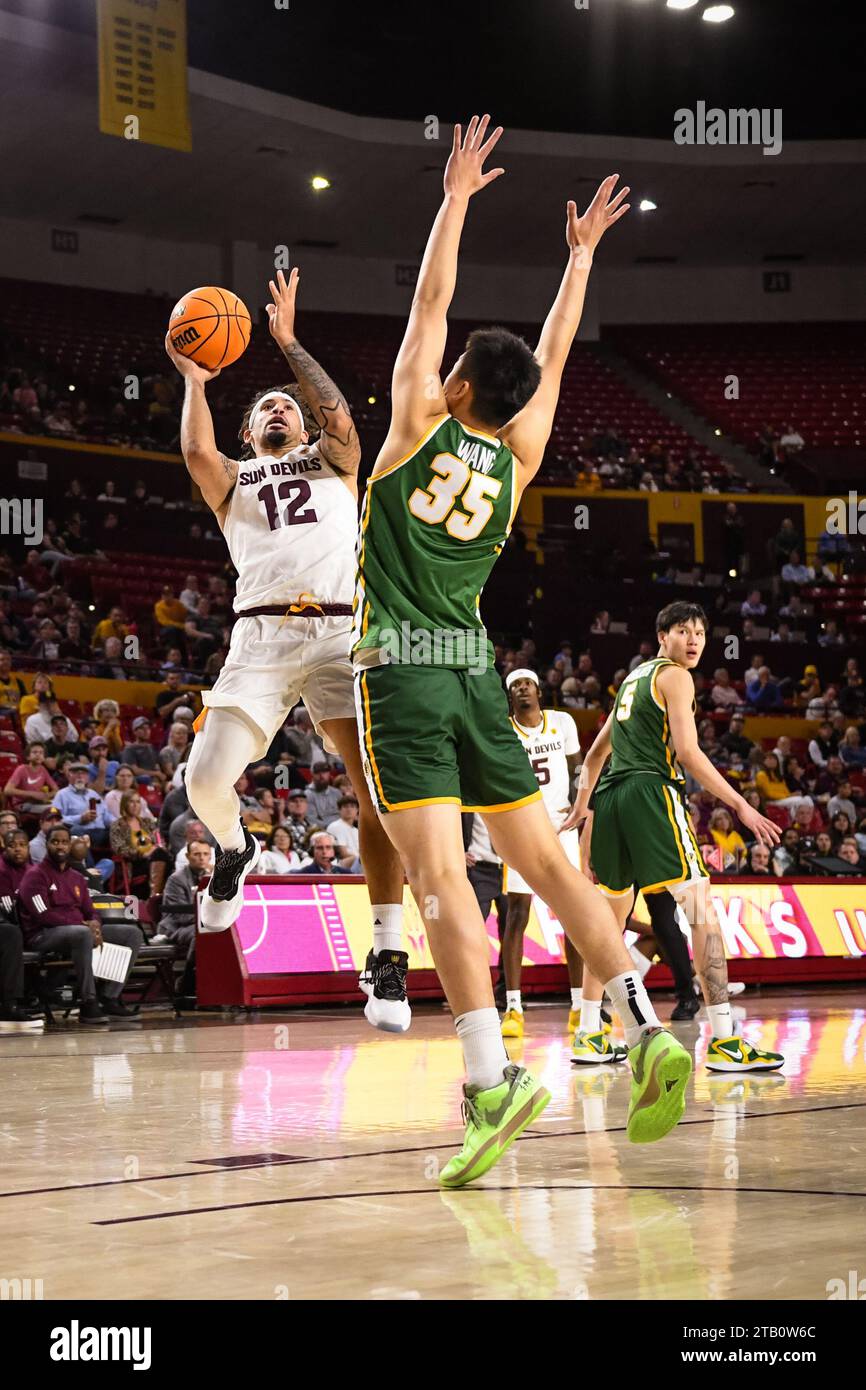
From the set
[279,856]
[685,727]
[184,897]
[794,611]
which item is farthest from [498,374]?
[794,611]

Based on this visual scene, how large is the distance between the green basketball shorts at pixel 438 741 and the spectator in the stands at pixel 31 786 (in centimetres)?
967

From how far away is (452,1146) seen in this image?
4.80 metres

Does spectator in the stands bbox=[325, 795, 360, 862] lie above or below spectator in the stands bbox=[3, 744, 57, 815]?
below

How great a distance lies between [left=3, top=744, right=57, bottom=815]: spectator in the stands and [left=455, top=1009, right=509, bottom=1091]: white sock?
982 cm

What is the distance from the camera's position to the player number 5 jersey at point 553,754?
34.3ft

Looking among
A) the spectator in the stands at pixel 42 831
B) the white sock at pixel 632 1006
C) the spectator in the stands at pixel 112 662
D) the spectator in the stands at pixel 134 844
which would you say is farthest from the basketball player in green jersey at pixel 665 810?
the spectator in the stands at pixel 112 662

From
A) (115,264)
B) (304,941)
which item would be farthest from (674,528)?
(304,941)

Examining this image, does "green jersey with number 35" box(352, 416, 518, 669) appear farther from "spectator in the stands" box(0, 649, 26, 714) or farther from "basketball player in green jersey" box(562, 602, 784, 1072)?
"spectator in the stands" box(0, 649, 26, 714)

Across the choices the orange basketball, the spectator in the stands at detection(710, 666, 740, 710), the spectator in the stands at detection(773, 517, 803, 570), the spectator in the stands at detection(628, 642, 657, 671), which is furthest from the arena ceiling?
the orange basketball

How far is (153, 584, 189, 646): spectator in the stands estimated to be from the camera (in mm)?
19547

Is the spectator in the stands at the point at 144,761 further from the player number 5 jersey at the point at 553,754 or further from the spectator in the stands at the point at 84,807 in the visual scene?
the player number 5 jersey at the point at 553,754

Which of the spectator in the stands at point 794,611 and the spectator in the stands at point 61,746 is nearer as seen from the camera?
the spectator in the stands at point 61,746

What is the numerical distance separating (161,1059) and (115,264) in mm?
24158
